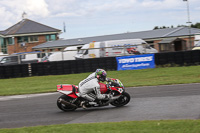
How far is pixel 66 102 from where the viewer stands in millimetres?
10250

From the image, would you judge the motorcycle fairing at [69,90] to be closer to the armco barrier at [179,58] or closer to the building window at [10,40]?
the armco barrier at [179,58]

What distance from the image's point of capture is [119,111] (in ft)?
31.7

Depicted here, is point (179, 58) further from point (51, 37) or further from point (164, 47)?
point (51, 37)

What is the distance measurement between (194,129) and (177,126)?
441mm

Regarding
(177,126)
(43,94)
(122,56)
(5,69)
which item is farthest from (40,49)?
(177,126)

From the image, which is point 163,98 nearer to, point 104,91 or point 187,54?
point 104,91

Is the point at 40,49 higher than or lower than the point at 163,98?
higher

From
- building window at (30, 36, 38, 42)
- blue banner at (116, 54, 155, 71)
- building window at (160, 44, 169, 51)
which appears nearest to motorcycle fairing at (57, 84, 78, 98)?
blue banner at (116, 54, 155, 71)

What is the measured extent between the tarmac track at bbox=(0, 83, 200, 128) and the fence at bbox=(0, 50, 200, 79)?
8.86 metres

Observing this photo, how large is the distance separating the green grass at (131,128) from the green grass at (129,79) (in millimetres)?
8464

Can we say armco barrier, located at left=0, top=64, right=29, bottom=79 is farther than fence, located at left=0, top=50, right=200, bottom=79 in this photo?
Yes

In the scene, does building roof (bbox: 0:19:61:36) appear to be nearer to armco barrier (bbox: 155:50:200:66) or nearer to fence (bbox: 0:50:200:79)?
fence (bbox: 0:50:200:79)

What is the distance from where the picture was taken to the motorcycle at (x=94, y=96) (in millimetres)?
10102

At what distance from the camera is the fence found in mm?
21328
